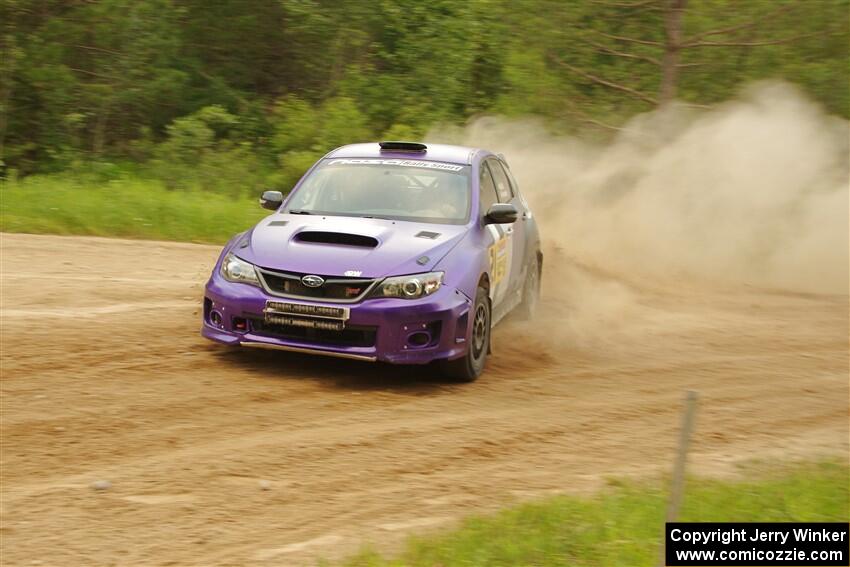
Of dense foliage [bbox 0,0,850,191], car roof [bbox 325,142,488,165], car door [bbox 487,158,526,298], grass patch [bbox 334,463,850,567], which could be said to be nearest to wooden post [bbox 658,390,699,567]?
grass patch [bbox 334,463,850,567]

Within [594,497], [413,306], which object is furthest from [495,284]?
[594,497]

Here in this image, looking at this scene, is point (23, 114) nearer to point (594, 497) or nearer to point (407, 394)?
point (407, 394)

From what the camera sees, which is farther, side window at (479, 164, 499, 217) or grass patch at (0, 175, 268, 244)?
grass patch at (0, 175, 268, 244)

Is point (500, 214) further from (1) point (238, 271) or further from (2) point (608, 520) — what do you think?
(2) point (608, 520)

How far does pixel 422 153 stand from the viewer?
9609 millimetres

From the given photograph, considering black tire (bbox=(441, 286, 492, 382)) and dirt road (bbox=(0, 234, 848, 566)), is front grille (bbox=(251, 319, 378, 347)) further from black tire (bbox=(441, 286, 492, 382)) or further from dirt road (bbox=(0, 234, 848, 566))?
black tire (bbox=(441, 286, 492, 382))

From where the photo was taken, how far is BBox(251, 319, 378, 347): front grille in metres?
7.75

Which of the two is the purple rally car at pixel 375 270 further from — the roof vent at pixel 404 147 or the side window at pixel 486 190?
the roof vent at pixel 404 147

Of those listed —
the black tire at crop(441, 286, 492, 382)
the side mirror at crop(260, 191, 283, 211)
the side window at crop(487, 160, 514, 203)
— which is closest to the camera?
the black tire at crop(441, 286, 492, 382)

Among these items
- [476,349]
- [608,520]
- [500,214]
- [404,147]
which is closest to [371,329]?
[476,349]

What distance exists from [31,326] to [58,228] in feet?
16.8

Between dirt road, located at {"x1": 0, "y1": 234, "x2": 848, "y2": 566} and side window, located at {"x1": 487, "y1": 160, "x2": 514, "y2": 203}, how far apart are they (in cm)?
122

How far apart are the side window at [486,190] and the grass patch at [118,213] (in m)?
5.77

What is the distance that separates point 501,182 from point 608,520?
5451 millimetres
